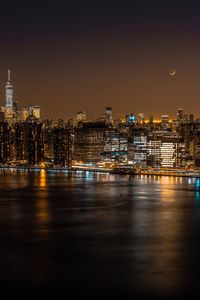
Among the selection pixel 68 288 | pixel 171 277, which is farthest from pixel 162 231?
pixel 68 288

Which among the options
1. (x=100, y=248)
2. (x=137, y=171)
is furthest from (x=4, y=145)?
(x=100, y=248)

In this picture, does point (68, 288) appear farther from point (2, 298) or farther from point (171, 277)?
point (171, 277)

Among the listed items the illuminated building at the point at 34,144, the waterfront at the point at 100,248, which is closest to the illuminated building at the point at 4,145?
the illuminated building at the point at 34,144

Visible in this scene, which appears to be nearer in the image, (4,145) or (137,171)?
(137,171)

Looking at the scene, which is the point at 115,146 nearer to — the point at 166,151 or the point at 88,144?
the point at 88,144

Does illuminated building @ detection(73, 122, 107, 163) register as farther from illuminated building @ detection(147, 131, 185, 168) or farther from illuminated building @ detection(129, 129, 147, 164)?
illuminated building @ detection(147, 131, 185, 168)

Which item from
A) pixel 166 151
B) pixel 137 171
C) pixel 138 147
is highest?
pixel 138 147

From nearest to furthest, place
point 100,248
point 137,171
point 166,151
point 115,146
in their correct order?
point 100,248 < point 137,171 < point 166,151 < point 115,146

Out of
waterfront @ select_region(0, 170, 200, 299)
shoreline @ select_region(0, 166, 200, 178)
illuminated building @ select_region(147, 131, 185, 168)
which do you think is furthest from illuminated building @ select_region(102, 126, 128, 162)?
waterfront @ select_region(0, 170, 200, 299)
